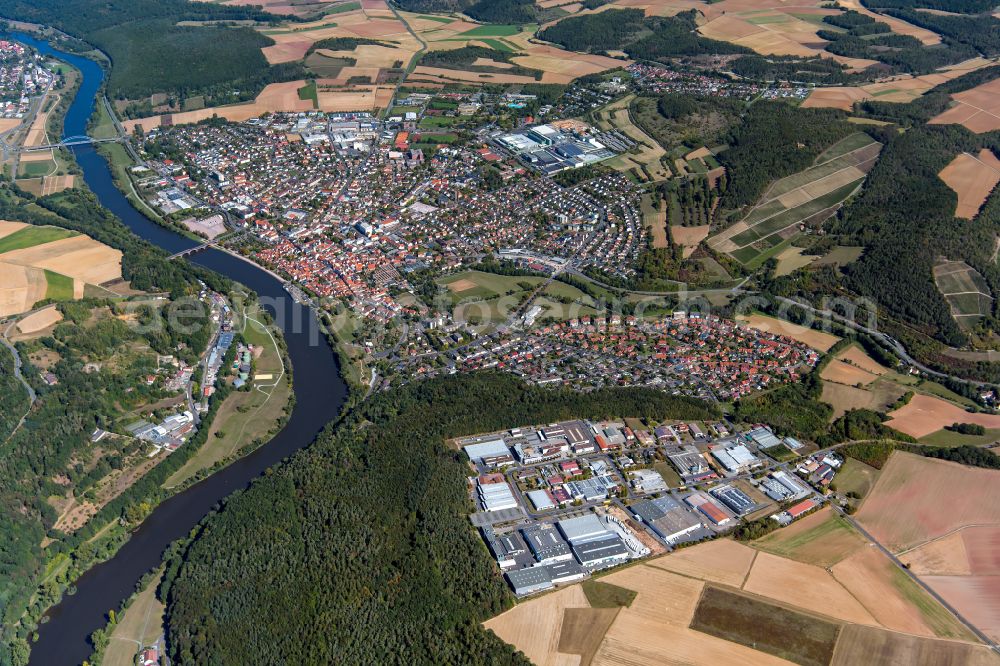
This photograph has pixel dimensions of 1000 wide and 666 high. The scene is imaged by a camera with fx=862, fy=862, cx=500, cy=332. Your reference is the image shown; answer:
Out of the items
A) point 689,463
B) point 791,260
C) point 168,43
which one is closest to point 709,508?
point 689,463

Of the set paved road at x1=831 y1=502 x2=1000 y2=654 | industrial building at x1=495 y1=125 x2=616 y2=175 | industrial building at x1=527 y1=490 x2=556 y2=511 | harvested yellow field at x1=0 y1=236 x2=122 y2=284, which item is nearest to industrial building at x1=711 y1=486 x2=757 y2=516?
paved road at x1=831 y1=502 x2=1000 y2=654

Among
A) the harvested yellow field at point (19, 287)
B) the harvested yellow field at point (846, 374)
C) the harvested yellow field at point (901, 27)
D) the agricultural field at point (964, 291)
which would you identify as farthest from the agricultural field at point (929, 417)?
the harvested yellow field at point (901, 27)

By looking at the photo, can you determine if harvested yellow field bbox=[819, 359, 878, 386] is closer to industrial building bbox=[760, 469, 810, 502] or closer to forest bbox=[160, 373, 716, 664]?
industrial building bbox=[760, 469, 810, 502]

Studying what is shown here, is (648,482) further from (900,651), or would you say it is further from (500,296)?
(500,296)

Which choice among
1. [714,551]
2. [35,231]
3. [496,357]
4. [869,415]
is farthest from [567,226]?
[35,231]

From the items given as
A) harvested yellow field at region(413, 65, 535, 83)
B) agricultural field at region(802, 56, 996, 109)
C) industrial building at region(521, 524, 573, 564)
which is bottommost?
industrial building at region(521, 524, 573, 564)

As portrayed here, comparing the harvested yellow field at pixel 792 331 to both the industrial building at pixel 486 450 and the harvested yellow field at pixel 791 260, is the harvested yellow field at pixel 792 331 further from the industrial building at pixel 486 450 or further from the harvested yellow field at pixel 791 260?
the industrial building at pixel 486 450

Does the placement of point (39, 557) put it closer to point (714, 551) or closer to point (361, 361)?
point (361, 361)
